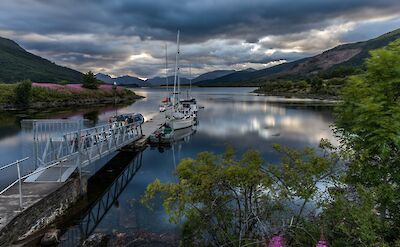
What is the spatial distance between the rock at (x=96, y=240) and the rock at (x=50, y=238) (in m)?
1.46

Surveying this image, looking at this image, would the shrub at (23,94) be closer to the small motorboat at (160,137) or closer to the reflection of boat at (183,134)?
the reflection of boat at (183,134)

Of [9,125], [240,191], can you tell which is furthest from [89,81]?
[240,191]

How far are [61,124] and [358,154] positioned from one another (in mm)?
21042

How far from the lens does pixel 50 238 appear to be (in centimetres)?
1550

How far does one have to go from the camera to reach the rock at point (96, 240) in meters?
15.7

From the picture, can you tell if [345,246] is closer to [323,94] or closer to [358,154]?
[358,154]

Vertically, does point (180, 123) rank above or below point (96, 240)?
above

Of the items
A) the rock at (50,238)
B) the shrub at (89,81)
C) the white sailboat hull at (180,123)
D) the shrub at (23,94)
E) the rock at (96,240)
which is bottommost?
the rock at (96,240)

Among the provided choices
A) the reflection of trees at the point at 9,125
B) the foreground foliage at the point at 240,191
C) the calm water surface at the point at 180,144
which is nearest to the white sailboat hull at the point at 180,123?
the calm water surface at the point at 180,144

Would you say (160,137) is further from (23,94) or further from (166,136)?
(23,94)

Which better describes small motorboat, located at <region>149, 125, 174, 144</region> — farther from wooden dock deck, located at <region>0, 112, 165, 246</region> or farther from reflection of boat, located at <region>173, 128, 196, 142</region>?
wooden dock deck, located at <region>0, 112, 165, 246</region>

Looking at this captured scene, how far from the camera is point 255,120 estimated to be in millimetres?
67688

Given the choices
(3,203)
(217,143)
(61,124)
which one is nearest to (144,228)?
(3,203)

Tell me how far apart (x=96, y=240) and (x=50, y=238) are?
2.22 m
